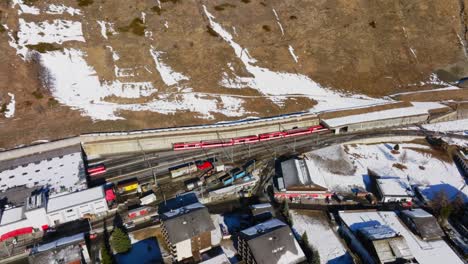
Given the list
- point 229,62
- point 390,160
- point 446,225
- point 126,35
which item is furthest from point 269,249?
point 126,35

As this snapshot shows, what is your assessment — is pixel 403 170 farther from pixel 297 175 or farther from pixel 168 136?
pixel 168 136

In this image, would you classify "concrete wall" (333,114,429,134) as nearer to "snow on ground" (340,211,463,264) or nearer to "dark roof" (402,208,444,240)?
"snow on ground" (340,211,463,264)

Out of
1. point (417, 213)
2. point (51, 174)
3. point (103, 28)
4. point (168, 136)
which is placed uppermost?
point (103, 28)

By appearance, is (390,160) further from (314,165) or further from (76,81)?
(76,81)

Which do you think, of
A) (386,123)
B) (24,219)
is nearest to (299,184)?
(386,123)

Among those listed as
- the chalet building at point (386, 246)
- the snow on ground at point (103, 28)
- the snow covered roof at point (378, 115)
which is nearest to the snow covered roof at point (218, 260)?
the chalet building at point (386, 246)

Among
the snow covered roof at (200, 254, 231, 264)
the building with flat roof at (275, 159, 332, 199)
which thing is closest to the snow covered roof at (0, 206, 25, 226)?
the snow covered roof at (200, 254, 231, 264)
